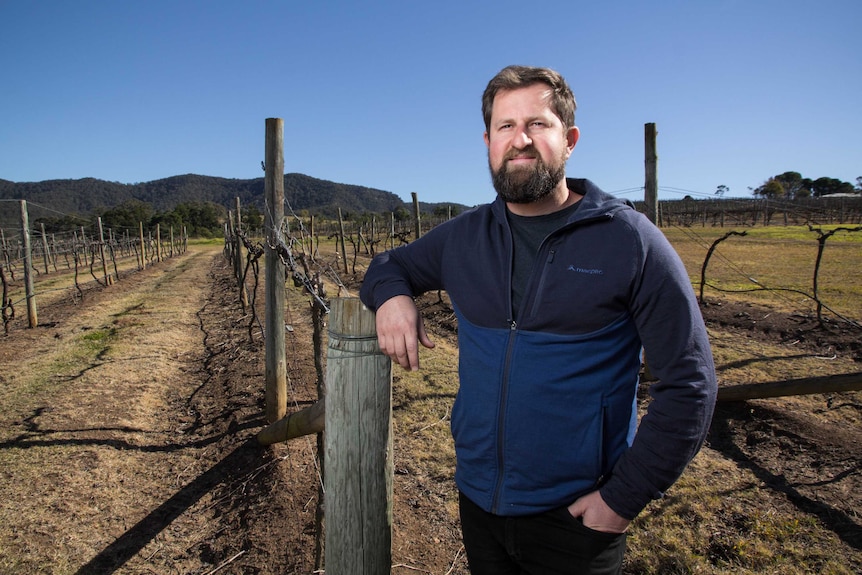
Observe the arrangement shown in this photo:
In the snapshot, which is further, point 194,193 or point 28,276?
point 194,193

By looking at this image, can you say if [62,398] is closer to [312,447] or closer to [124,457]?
[124,457]

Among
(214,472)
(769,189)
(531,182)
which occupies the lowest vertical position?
(214,472)

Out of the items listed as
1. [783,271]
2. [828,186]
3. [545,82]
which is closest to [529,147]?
[545,82]

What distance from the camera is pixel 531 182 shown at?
4.45ft

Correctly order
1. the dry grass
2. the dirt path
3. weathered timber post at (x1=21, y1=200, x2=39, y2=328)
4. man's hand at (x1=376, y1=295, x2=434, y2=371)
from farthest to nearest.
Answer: the dry grass, weathered timber post at (x1=21, y1=200, x2=39, y2=328), the dirt path, man's hand at (x1=376, y1=295, x2=434, y2=371)

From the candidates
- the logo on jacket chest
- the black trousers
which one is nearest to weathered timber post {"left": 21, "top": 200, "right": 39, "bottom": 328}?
the black trousers

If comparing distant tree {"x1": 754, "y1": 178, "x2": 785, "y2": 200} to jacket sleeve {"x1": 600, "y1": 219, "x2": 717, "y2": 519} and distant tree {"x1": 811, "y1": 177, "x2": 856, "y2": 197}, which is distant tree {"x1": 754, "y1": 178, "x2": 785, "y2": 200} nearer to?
distant tree {"x1": 811, "y1": 177, "x2": 856, "y2": 197}

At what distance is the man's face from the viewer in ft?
4.47

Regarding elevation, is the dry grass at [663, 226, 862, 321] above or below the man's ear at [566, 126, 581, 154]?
below

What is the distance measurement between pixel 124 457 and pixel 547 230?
4.44 metres

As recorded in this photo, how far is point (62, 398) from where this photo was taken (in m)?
5.51

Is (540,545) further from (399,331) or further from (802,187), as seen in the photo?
(802,187)

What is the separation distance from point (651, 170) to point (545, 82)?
4585 mm

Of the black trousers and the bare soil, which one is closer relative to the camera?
the black trousers
